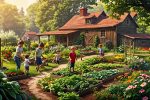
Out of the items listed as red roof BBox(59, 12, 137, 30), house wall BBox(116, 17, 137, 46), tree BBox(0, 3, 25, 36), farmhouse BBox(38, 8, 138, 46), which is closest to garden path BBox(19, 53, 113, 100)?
farmhouse BBox(38, 8, 138, 46)

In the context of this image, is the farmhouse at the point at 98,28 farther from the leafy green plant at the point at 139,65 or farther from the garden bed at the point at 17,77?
the garden bed at the point at 17,77

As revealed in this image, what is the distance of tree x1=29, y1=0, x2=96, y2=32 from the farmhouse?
1205 cm

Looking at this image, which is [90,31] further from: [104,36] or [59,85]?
[59,85]

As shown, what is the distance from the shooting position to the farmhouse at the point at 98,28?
43344mm

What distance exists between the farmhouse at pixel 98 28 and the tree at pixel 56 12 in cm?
1205

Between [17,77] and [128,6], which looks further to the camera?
[128,6]

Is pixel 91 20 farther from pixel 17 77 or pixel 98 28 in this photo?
pixel 17 77

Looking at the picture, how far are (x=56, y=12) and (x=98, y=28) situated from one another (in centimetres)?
2007

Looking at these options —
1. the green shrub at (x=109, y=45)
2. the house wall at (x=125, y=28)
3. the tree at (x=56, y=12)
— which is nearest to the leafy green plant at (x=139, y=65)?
the green shrub at (x=109, y=45)

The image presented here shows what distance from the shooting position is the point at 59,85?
520 inches

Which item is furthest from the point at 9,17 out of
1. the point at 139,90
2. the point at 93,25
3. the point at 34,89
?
the point at 139,90

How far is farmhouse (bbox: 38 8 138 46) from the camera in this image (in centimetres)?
4334

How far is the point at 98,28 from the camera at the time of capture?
45.1 metres

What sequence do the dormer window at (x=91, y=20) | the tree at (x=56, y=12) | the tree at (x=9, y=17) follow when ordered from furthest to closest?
the tree at (x=9, y=17), the tree at (x=56, y=12), the dormer window at (x=91, y=20)
